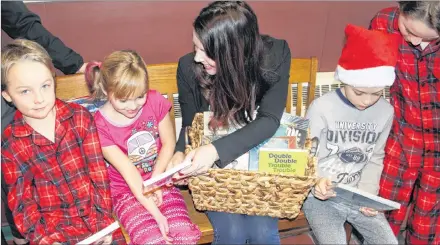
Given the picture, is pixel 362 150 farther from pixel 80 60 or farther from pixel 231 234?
pixel 80 60

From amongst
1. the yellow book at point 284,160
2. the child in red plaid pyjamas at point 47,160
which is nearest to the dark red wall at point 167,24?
the child in red plaid pyjamas at point 47,160

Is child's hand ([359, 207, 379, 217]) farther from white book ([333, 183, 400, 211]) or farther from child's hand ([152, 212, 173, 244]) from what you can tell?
child's hand ([152, 212, 173, 244])

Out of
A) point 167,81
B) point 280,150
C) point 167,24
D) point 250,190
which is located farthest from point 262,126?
point 167,24

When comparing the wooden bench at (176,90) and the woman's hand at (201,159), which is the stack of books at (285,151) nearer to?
the woman's hand at (201,159)

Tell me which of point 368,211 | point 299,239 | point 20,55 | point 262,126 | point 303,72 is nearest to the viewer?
point 20,55

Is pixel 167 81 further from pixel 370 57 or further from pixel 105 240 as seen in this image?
pixel 370 57

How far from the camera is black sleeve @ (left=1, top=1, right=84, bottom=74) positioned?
1763 millimetres

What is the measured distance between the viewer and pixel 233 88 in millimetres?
1797

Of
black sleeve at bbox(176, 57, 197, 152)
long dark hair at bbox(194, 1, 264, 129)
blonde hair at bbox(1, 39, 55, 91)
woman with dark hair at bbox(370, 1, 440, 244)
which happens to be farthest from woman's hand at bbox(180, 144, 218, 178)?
woman with dark hair at bbox(370, 1, 440, 244)

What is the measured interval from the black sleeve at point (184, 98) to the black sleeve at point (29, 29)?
1.38 ft

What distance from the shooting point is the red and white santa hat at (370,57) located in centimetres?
182

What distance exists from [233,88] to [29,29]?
77cm

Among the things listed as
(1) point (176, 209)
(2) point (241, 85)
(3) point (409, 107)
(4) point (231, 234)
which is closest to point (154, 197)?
(1) point (176, 209)

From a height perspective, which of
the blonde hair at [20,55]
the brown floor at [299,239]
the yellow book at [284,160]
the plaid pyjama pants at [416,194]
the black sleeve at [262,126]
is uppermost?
the blonde hair at [20,55]
